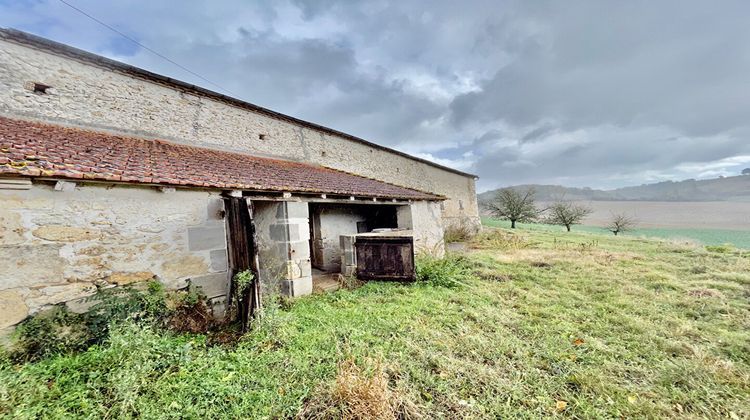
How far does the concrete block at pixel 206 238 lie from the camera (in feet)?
14.6

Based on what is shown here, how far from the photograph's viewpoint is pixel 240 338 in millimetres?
3654

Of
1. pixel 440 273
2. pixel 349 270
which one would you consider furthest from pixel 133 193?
pixel 440 273

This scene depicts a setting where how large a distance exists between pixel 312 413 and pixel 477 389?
5.12 ft

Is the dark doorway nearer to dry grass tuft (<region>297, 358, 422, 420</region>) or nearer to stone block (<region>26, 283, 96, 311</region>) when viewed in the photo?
stone block (<region>26, 283, 96, 311</region>)

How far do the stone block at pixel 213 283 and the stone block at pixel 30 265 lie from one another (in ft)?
4.92

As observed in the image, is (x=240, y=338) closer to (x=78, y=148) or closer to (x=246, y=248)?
(x=246, y=248)

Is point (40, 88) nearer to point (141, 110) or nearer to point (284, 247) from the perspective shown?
point (141, 110)

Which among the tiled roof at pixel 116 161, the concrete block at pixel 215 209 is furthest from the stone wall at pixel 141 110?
the concrete block at pixel 215 209

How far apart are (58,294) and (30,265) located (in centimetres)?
44

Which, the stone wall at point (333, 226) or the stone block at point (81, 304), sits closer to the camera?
the stone block at point (81, 304)

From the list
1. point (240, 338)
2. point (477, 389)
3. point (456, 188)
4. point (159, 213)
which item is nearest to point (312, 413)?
point (477, 389)

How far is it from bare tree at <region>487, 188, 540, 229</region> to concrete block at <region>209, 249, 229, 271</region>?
24539 millimetres

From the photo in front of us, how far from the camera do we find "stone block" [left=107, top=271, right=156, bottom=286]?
3734 millimetres

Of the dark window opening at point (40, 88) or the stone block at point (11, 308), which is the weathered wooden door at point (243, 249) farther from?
the dark window opening at point (40, 88)
